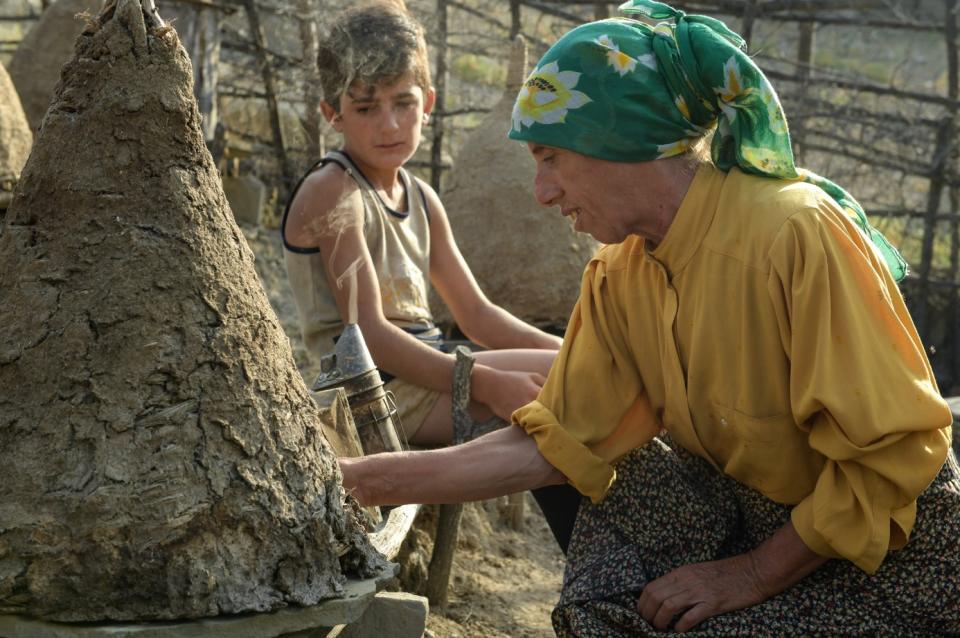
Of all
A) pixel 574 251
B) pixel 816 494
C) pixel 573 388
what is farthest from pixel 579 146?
pixel 574 251

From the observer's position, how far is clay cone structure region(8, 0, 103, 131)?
A: 7.14 metres

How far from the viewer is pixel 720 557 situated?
262cm

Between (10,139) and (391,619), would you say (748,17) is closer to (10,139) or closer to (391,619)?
(10,139)

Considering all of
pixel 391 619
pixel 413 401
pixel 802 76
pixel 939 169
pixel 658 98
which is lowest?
pixel 391 619

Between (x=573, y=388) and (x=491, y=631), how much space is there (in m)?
1.60

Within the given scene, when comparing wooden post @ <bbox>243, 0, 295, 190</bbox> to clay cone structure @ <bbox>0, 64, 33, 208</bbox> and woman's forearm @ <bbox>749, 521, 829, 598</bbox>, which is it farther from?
woman's forearm @ <bbox>749, 521, 829, 598</bbox>

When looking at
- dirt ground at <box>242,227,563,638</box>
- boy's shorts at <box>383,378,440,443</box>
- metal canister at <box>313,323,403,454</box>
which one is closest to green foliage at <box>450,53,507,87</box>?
dirt ground at <box>242,227,563,638</box>

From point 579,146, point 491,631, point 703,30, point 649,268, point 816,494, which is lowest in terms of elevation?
point 491,631

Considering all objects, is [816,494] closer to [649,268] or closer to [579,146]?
[649,268]

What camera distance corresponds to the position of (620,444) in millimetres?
2729

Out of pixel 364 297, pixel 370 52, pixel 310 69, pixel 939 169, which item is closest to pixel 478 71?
pixel 310 69

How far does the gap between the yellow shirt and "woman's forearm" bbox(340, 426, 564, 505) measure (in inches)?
2.1

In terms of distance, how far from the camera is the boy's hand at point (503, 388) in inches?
136

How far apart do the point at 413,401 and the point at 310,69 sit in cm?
372
